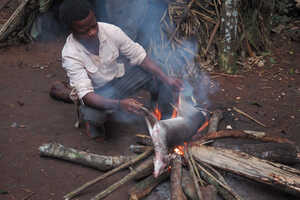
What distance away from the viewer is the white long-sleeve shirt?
3.06 meters

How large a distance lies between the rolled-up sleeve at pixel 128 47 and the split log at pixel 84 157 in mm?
1112

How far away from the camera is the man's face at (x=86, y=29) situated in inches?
114

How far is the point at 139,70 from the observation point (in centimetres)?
361

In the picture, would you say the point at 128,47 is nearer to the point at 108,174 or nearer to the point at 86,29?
the point at 86,29

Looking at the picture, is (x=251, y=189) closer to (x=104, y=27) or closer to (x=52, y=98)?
(x=104, y=27)

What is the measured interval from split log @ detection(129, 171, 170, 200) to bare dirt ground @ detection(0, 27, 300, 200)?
189 mm

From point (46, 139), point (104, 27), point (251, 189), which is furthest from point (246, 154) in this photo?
point (46, 139)

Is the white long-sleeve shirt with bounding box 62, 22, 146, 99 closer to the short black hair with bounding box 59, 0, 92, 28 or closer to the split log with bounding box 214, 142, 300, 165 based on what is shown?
the short black hair with bounding box 59, 0, 92, 28

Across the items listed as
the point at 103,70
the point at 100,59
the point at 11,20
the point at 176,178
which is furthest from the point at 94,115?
the point at 11,20

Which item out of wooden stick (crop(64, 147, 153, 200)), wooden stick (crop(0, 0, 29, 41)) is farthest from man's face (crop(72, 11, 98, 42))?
wooden stick (crop(0, 0, 29, 41))

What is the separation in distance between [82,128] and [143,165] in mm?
1327

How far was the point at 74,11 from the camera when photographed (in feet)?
9.21

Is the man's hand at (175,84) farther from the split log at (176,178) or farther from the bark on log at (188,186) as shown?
the bark on log at (188,186)

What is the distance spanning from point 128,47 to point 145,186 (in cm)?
150
